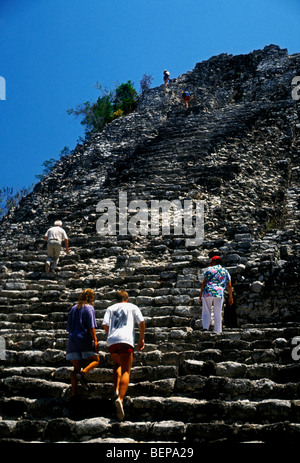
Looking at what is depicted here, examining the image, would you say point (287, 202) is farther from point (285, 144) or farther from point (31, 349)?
point (31, 349)

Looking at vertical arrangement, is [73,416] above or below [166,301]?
below

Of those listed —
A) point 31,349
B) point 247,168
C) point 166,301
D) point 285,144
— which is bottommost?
point 31,349

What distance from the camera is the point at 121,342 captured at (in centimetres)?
404

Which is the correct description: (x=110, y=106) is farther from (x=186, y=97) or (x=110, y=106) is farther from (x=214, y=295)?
(x=214, y=295)

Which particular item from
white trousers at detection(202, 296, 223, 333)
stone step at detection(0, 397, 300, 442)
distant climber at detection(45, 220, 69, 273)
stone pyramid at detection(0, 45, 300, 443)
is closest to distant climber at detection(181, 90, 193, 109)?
stone pyramid at detection(0, 45, 300, 443)

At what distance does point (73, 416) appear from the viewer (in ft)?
13.1

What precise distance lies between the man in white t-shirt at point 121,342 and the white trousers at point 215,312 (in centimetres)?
137

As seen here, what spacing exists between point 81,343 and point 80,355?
12 cm

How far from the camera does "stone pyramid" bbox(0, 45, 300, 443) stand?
12.5 ft

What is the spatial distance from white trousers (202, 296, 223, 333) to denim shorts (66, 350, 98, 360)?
1.66 m

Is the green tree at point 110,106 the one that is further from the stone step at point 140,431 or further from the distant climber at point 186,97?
the stone step at point 140,431

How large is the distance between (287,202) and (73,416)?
729 centimetres

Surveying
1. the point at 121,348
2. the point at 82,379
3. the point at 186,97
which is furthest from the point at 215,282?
the point at 186,97
